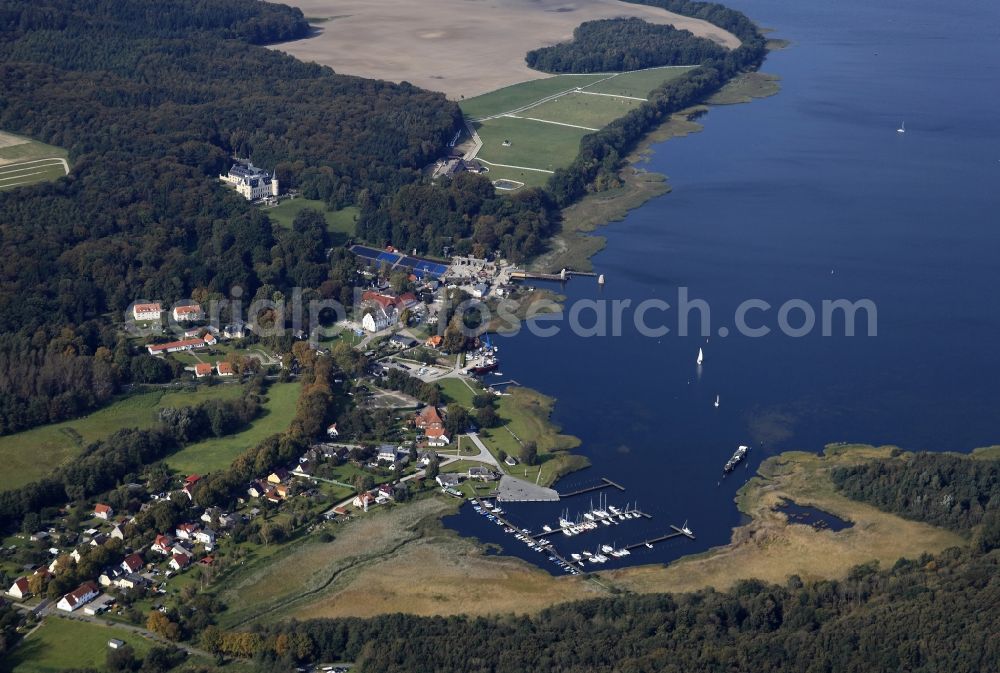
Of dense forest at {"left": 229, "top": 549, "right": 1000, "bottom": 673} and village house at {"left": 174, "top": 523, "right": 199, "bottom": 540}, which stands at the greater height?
dense forest at {"left": 229, "top": 549, "right": 1000, "bottom": 673}

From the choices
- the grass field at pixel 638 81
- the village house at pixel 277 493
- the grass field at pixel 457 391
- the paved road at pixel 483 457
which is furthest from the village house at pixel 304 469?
the grass field at pixel 638 81

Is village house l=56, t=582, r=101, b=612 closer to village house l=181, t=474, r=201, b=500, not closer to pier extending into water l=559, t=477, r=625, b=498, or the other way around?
village house l=181, t=474, r=201, b=500

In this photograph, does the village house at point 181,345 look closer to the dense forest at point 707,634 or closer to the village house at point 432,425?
the village house at point 432,425

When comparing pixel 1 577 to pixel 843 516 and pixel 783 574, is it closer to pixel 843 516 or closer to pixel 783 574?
pixel 783 574

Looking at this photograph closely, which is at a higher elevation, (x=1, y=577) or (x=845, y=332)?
(x=845, y=332)

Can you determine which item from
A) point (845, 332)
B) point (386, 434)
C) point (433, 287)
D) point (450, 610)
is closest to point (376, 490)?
point (386, 434)

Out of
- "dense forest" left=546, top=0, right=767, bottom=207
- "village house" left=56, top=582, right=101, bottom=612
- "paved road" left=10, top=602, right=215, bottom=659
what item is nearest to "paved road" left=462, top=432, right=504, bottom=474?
"paved road" left=10, top=602, right=215, bottom=659
